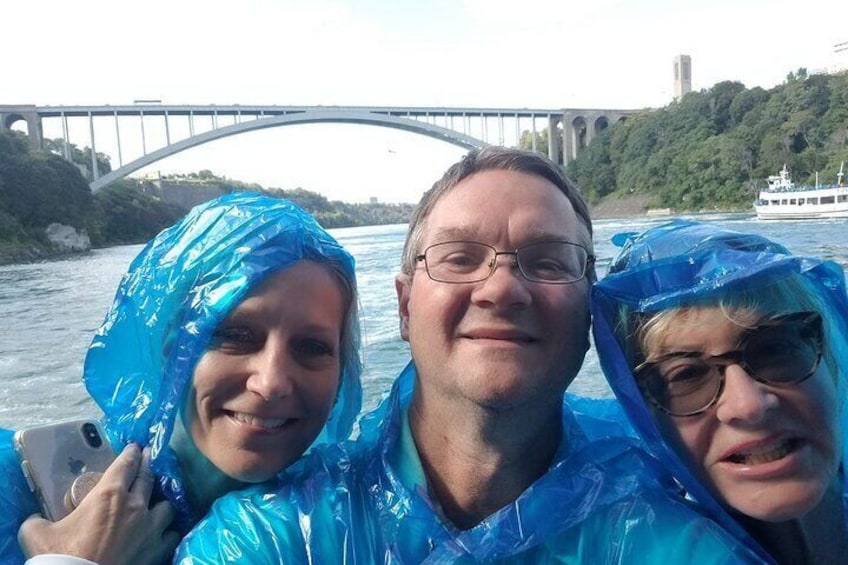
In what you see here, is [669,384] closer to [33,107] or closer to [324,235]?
[324,235]

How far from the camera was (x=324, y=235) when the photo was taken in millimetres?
1019

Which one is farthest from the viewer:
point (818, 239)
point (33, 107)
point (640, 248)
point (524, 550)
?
point (33, 107)

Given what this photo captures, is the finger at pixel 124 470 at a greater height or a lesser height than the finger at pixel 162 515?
greater

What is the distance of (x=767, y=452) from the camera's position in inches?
28.8

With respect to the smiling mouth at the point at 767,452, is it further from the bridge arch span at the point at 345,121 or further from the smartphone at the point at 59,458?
the bridge arch span at the point at 345,121

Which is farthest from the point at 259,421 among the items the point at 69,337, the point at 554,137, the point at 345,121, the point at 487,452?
the point at 554,137

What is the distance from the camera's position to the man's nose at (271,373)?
88cm

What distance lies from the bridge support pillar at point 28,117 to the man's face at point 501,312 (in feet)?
→ 99.5

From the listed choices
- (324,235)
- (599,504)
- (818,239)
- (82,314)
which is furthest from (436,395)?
(818,239)

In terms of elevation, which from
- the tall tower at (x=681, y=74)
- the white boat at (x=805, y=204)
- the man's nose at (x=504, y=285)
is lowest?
the white boat at (x=805, y=204)

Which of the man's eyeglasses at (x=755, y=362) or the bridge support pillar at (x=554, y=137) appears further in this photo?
the bridge support pillar at (x=554, y=137)

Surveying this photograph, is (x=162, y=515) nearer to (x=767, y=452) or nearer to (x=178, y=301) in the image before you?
(x=178, y=301)

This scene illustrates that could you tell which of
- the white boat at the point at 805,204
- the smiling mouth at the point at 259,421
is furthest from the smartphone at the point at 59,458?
the white boat at the point at 805,204

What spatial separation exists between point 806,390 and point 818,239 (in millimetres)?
13193
